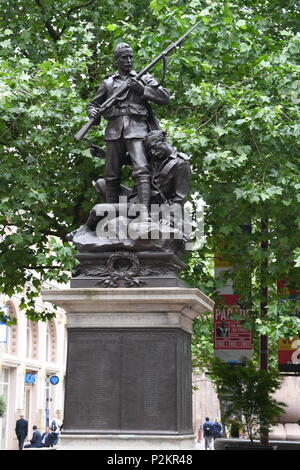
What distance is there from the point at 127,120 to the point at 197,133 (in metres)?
5.28

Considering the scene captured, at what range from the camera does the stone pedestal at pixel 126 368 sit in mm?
9250

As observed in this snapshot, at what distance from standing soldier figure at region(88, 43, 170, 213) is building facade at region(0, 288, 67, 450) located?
25.4 metres

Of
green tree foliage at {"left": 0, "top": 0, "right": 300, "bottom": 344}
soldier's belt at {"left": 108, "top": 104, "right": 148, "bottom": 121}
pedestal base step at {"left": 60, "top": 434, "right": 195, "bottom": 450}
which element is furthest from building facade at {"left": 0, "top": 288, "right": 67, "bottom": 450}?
pedestal base step at {"left": 60, "top": 434, "right": 195, "bottom": 450}

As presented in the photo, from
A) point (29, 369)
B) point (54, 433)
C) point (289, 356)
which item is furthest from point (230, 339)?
point (29, 369)

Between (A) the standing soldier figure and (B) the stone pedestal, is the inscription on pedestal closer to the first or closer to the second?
(B) the stone pedestal

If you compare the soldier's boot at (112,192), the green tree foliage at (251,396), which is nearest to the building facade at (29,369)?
the green tree foliage at (251,396)

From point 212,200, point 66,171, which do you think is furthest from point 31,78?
point 212,200

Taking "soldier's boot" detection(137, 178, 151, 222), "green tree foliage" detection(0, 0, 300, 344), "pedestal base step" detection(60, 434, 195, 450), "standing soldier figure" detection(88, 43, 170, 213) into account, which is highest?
"green tree foliage" detection(0, 0, 300, 344)

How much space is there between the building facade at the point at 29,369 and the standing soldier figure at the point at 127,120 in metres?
25.4

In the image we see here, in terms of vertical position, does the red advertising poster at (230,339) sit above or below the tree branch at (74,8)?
below

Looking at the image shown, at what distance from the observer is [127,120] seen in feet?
34.4

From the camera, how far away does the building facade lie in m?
38.2

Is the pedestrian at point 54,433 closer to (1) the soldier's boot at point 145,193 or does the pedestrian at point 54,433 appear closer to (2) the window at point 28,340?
(2) the window at point 28,340
